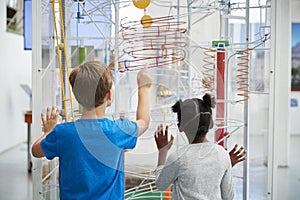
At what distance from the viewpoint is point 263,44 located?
1829 mm

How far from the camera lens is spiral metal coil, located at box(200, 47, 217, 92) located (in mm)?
1737

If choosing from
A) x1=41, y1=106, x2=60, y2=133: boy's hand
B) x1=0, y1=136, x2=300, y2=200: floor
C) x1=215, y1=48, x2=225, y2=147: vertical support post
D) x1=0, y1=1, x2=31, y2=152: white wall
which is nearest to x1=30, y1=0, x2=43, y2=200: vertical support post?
x1=41, y1=106, x2=60, y2=133: boy's hand

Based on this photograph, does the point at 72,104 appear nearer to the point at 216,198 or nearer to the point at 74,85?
the point at 74,85

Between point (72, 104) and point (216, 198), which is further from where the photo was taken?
point (72, 104)

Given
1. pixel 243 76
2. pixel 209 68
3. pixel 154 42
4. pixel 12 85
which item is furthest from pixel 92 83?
pixel 12 85

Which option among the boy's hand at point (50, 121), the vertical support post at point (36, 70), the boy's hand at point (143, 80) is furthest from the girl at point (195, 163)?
the vertical support post at point (36, 70)

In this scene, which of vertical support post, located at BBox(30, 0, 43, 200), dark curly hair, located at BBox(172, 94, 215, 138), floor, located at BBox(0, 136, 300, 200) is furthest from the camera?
floor, located at BBox(0, 136, 300, 200)

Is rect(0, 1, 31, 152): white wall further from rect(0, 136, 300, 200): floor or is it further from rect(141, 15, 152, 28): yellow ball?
rect(141, 15, 152, 28): yellow ball

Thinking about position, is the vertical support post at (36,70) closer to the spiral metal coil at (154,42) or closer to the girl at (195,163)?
the spiral metal coil at (154,42)

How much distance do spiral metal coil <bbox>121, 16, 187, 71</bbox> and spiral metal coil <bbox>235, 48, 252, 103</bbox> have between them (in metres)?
0.27

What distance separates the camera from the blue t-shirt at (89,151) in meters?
1.34

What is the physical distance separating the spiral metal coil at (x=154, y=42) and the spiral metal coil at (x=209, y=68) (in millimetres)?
128

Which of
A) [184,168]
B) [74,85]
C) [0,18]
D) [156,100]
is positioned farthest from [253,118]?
[0,18]

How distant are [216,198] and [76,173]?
448 millimetres
